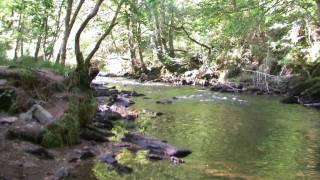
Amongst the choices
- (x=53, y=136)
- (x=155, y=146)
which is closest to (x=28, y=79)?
(x=53, y=136)

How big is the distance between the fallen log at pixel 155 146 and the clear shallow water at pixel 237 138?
0.33 metres

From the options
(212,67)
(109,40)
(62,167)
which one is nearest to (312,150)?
(62,167)

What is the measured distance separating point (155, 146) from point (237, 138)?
10.3 ft

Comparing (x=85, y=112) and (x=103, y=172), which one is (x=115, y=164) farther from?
(x=85, y=112)

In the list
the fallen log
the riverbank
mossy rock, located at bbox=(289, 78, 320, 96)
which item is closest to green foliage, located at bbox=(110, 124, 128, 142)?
the riverbank

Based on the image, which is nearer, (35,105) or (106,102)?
(35,105)

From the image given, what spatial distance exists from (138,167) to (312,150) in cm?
501

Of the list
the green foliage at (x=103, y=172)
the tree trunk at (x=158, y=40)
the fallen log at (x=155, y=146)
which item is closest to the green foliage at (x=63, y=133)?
the green foliage at (x=103, y=172)

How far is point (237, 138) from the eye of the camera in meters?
13.9

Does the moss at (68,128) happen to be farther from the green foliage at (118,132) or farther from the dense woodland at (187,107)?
the green foliage at (118,132)

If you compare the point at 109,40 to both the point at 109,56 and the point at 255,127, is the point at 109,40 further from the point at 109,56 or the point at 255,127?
the point at 255,127

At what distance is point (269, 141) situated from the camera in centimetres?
1359

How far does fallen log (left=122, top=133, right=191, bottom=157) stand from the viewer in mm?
11250

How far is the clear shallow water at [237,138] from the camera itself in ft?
32.6
